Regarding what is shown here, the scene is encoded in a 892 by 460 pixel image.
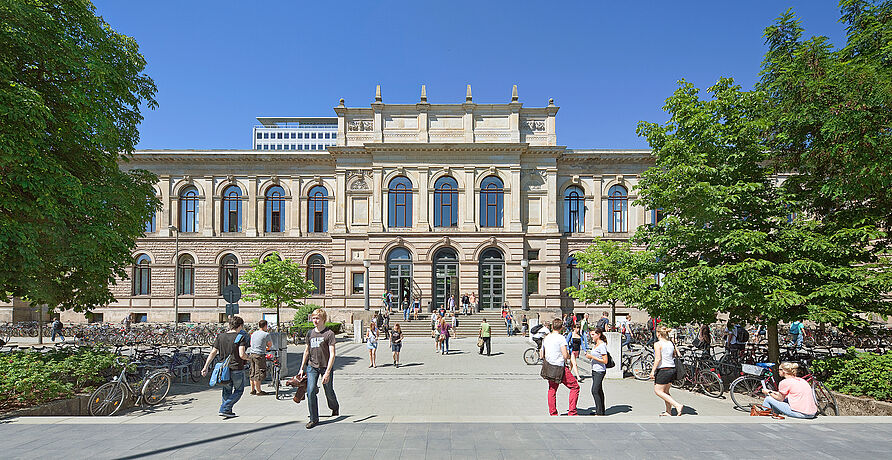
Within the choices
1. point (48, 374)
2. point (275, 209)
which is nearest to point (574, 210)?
point (275, 209)

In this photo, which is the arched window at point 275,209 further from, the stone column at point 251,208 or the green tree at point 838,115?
the green tree at point 838,115

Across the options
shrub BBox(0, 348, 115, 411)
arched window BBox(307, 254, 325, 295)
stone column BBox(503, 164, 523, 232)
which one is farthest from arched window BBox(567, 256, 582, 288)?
shrub BBox(0, 348, 115, 411)

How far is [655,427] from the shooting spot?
833cm

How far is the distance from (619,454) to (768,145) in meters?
11.9

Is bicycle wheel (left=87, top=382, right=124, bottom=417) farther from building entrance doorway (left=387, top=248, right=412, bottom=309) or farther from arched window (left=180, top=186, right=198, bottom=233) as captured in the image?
arched window (left=180, top=186, right=198, bottom=233)

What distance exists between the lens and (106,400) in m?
10.8

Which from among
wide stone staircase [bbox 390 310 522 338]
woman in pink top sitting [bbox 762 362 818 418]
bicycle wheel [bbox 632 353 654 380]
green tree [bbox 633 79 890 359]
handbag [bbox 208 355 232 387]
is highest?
green tree [bbox 633 79 890 359]

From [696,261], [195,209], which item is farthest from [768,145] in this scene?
[195,209]

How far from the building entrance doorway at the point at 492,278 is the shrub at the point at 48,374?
27099mm

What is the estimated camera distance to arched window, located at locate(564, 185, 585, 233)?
38906 millimetres

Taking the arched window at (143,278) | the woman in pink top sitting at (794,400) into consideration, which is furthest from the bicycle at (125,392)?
the arched window at (143,278)

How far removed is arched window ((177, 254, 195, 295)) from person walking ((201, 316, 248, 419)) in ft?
103

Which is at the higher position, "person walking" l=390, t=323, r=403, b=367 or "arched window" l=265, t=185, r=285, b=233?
"arched window" l=265, t=185, r=285, b=233

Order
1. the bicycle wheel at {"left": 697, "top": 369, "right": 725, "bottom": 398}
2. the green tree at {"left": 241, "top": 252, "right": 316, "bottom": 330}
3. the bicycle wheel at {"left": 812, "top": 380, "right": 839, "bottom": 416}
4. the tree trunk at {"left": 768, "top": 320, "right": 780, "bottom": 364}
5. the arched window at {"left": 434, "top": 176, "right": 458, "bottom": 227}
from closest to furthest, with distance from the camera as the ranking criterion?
the bicycle wheel at {"left": 812, "top": 380, "right": 839, "bottom": 416} → the bicycle wheel at {"left": 697, "top": 369, "right": 725, "bottom": 398} → the tree trunk at {"left": 768, "top": 320, "right": 780, "bottom": 364} → the green tree at {"left": 241, "top": 252, "right": 316, "bottom": 330} → the arched window at {"left": 434, "top": 176, "right": 458, "bottom": 227}
